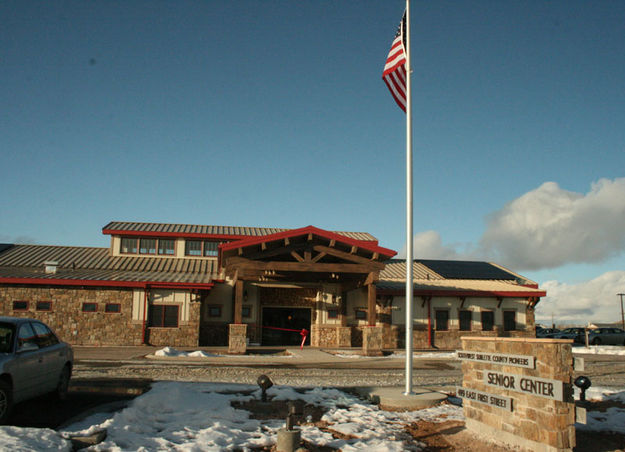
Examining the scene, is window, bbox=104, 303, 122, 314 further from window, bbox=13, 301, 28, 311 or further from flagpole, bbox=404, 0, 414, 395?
flagpole, bbox=404, 0, 414, 395

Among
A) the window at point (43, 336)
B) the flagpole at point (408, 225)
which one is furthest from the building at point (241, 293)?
the window at point (43, 336)

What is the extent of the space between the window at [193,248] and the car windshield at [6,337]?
22.4 meters

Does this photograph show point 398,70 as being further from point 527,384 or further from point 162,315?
point 162,315

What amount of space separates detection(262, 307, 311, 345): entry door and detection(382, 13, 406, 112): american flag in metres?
18.2

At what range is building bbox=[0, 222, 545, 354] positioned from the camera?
74.0ft

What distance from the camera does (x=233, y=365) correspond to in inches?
693

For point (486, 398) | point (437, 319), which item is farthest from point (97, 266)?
point (486, 398)

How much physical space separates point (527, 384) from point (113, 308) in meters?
22.0

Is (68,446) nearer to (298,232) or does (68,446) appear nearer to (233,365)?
(233,365)

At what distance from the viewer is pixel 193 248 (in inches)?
1220

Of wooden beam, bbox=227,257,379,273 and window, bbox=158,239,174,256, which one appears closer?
wooden beam, bbox=227,257,379,273

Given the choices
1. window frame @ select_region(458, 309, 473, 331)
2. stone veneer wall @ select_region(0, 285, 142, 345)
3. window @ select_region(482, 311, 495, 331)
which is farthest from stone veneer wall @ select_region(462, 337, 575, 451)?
window @ select_region(482, 311, 495, 331)

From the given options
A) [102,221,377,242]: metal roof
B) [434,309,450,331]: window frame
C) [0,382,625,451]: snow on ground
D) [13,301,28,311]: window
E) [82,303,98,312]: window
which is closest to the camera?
[0,382,625,451]: snow on ground

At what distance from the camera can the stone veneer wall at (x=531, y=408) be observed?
670 cm
